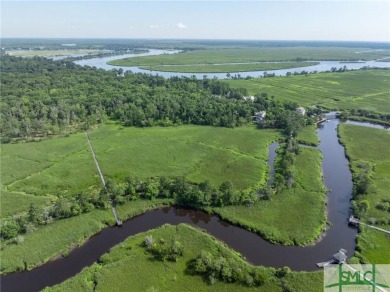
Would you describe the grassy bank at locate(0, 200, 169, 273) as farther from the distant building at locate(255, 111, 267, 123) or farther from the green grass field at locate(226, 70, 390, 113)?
the green grass field at locate(226, 70, 390, 113)

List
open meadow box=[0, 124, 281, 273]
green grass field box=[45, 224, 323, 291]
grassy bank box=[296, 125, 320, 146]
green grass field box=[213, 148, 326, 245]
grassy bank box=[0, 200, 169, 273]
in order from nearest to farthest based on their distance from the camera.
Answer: green grass field box=[45, 224, 323, 291] → grassy bank box=[0, 200, 169, 273] → open meadow box=[0, 124, 281, 273] → green grass field box=[213, 148, 326, 245] → grassy bank box=[296, 125, 320, 146]

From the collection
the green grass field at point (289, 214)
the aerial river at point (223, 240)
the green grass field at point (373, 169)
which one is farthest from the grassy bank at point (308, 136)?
the aerial river at point (223, 240)

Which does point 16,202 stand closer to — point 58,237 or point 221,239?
point 58,237

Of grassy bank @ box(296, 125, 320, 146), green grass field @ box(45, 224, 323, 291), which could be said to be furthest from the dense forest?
green grass field @ box(45, 224, 323, 291)

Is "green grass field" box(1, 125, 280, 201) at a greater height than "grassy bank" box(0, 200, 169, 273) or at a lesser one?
greater

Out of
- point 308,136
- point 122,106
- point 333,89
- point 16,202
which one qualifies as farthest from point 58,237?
point 333,89

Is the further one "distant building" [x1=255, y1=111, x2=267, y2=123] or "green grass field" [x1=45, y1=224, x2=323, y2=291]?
"distant building" [x1=255, y1=111, x2=267, y2=123]

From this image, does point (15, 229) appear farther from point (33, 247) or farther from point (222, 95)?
point (222, 95)

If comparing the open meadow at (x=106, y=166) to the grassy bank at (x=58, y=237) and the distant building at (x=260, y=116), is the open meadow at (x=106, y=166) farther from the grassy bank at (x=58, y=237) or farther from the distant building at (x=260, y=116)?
the distant building at (x=260, y=116)
